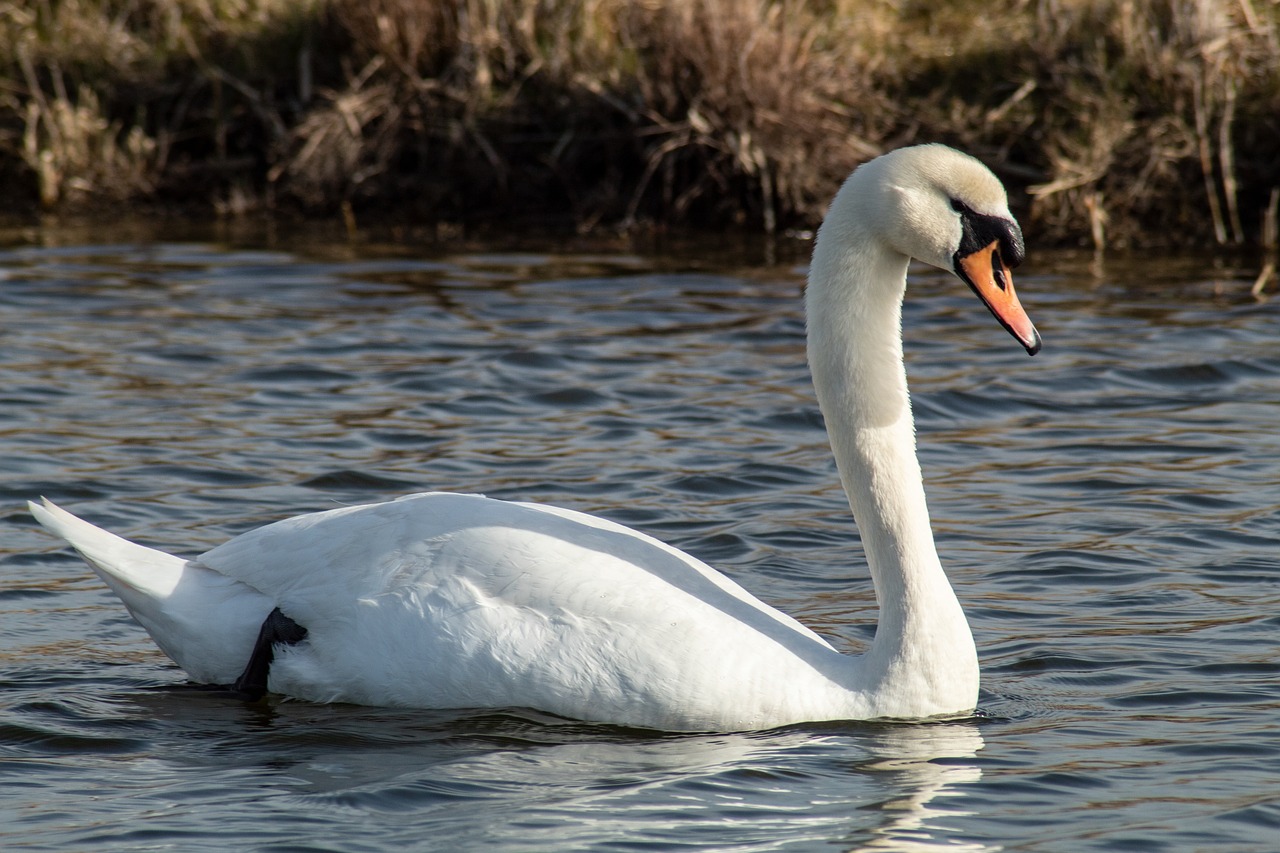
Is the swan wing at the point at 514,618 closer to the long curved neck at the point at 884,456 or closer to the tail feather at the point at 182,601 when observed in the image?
the tail feather at the point at 182,601

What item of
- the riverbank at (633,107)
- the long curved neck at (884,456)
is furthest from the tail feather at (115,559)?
the riverbank at (633,107)

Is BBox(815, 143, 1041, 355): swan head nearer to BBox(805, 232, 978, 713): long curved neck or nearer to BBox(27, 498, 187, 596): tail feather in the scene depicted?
BBox(805, 232, 978, 713): long curved neck

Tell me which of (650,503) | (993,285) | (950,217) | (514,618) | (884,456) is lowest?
(650,503)

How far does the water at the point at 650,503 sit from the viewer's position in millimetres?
4289

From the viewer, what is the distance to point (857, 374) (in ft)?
16.2

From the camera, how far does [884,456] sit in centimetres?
500

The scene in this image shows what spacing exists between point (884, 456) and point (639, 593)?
2.54 feet

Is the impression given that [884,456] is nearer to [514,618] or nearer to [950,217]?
[950,217]

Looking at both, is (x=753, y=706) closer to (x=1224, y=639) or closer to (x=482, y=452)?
(x=1224, y=639)

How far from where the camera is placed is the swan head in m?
Answer: 4.70

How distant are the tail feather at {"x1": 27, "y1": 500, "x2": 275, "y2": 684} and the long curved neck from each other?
1.66 meters

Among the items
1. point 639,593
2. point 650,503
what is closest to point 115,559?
point 639,593

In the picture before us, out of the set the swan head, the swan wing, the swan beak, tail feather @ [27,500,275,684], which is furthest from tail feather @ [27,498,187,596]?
the swan beak

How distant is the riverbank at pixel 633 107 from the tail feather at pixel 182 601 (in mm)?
7696
